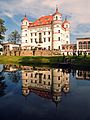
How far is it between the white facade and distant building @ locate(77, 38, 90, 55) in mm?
8106

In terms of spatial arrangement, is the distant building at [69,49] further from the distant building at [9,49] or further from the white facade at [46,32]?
the distant building at [9,49]

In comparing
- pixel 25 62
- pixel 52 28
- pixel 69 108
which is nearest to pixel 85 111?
pixel 69 108

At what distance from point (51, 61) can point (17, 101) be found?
4176 centimetres

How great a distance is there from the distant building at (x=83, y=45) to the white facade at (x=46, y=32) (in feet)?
26.6

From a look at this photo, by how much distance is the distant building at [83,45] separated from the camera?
3319 inches

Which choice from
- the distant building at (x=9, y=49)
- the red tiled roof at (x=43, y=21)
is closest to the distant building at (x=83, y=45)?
the red tiled roof at (x=43, y=21)

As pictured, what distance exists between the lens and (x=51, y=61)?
61.7m

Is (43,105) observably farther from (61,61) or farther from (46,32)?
(46,32)

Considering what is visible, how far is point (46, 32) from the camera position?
3652 inches

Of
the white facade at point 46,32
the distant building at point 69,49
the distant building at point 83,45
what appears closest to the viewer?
the distant building at point 83,45

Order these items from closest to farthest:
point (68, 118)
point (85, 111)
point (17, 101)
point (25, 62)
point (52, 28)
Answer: point (68, 118) < point (85, 111) < point (17, 101) < point (25, 62) < point (52, 28)

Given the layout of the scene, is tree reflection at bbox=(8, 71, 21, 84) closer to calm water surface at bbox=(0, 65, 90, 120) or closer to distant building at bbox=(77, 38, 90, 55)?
calm water surface at bbox=(0, 65, 90, 120)

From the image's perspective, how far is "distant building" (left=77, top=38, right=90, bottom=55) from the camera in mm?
84312

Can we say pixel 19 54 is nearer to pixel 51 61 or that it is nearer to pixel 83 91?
pixel 51 61
